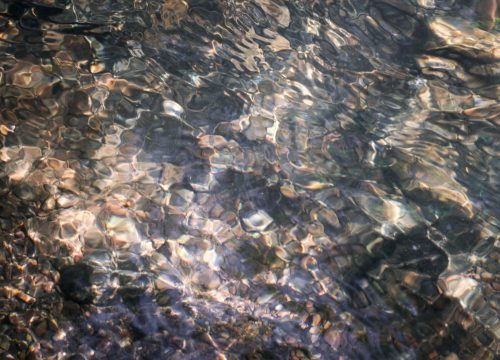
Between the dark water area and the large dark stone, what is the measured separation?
0.03 feet

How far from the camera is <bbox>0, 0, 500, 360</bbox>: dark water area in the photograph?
2.56 m

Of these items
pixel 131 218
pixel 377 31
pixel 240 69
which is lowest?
pixel 131 218

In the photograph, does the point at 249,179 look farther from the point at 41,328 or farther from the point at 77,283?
the point at 41,328

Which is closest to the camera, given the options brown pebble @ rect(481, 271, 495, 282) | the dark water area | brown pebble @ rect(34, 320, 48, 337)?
brown pebble @ rect(34, 320, 48, 337)

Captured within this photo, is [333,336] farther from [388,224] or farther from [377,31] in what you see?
[377,31]

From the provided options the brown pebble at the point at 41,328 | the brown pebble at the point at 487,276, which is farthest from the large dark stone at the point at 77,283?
the brown pebble at the point at 487,276

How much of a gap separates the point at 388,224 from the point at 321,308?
826 millimetres

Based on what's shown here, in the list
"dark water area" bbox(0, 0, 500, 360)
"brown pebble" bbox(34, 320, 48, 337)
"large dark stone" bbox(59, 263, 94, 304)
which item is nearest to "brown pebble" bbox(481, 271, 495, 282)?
"dark water area" bbox(0, 0, 500, 360)

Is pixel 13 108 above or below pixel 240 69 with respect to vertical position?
below

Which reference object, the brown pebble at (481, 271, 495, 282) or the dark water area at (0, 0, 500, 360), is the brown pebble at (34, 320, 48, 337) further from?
the brown pebble at (481, 271, 495, 282)

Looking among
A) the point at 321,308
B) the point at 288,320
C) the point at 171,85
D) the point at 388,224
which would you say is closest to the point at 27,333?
the point at 288,320

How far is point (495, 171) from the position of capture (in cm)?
336

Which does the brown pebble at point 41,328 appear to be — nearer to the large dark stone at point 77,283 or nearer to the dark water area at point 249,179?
the dark water area at point 249,179

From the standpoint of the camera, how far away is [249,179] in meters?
3.21
